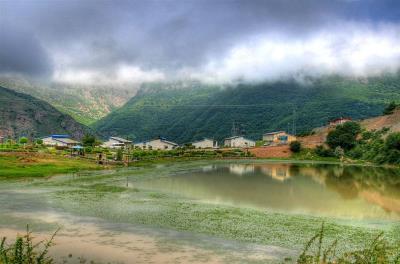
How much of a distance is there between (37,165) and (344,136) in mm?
85604

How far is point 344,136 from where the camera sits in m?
119

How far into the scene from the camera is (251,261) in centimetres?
1952

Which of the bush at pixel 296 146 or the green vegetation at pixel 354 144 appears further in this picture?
the bush at pixel 296 146

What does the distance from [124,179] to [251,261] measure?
39.3m

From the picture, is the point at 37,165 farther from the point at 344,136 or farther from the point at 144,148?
the point at 344,136

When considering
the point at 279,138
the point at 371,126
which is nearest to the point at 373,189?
the point at 371,126

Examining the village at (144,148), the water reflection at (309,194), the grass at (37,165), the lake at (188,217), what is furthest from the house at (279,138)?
the lake at (188,217)

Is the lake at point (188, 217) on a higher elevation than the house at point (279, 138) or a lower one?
lower

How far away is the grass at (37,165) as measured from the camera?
54081 millimetres

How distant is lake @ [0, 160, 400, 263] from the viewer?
2098cm

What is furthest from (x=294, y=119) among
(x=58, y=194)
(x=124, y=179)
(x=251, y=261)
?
(x=251, y=261)

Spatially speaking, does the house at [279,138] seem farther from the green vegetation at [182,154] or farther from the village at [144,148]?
the green vegetation at [182,154]

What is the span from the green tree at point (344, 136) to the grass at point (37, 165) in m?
72.7

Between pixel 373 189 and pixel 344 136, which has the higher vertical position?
pixel 344 136
